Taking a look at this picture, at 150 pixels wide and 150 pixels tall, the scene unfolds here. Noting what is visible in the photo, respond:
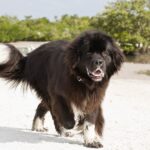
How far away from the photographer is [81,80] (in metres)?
7.62

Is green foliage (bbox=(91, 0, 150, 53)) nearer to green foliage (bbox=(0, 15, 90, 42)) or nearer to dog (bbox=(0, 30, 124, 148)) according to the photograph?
green foliage (bbox=(0, 15, 90, 42))

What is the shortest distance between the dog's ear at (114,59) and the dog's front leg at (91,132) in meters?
0.68

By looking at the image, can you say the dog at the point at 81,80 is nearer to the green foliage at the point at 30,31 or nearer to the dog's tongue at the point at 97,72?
the dog's tongue at the point at 97,72

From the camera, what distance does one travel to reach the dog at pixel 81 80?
751 centimetres

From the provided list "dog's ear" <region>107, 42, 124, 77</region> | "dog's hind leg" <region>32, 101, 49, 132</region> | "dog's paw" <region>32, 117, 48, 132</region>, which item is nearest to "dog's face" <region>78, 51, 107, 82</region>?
"dog's ear" <region>107, 42, 124, 77</region>

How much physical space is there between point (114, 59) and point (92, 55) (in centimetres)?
43

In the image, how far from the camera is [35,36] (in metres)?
44.4

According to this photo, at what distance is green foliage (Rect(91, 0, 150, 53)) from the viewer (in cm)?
4281

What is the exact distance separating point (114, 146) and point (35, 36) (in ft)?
121

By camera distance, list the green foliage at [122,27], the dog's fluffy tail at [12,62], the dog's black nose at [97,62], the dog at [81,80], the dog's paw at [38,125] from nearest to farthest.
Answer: the dog's black nose at [97,62] < the dog at [81,80] < the dog's paw at [38,125] < the dog's fluffy tail at [12,62] < the green foliage at [122,27]

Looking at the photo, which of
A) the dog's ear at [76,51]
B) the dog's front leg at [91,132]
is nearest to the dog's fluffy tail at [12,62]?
the dog's front leg at [91,132]

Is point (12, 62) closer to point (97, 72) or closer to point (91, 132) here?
point (91, 132)

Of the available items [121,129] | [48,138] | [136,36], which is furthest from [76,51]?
[136,36]

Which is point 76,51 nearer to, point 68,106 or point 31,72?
point 68,106
